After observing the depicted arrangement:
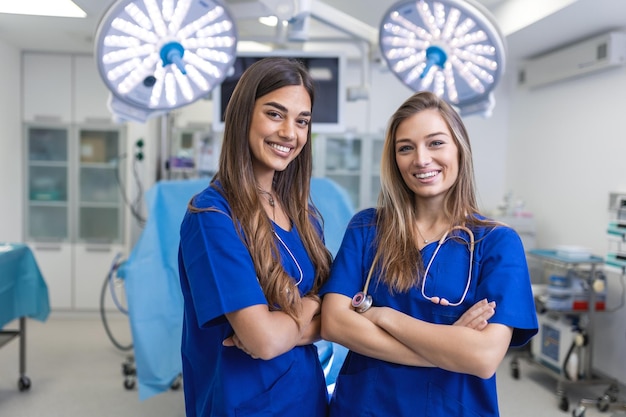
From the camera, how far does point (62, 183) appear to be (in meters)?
5.03

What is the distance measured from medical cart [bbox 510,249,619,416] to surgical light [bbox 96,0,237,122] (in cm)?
261

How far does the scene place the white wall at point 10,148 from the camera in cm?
457

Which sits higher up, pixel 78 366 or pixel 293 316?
pixel 293 316

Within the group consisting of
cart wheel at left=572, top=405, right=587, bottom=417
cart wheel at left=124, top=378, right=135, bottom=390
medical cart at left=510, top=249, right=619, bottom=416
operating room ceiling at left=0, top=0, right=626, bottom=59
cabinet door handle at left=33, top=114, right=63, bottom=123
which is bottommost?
cart wheel at left=124, top=378, right=135, bottom=390

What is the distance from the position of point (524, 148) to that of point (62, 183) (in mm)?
4013

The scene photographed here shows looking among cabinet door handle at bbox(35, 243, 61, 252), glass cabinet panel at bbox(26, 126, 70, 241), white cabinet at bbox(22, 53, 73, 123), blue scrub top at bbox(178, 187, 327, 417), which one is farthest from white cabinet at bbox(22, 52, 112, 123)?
blue scrub top at bbox(178, 187, 327, 417)

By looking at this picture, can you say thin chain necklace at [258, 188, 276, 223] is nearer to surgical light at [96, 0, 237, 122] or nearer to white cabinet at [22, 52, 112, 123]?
surgical light at [96, 0, 237, 122]

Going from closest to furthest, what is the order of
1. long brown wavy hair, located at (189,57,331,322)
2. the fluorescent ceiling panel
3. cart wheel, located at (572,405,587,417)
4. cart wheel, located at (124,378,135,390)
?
1. long brown wavy hair, located at (189,57,331,322)
2. cart wheel, located at (572,405,587,417)
3. cart wheel, located at (124,378,135,390)
4. the fluorescent ceiling panel

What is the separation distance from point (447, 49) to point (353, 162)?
11.6 ft

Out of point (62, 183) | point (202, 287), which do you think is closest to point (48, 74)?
point (62, 183)

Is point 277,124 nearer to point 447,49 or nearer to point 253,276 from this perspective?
point 253,276

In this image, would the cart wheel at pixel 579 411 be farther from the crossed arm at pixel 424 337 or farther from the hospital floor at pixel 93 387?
the crossed arm at pixel 424 337

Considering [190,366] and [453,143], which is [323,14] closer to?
[453,143]

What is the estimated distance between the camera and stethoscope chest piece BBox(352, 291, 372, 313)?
49.3 inches
